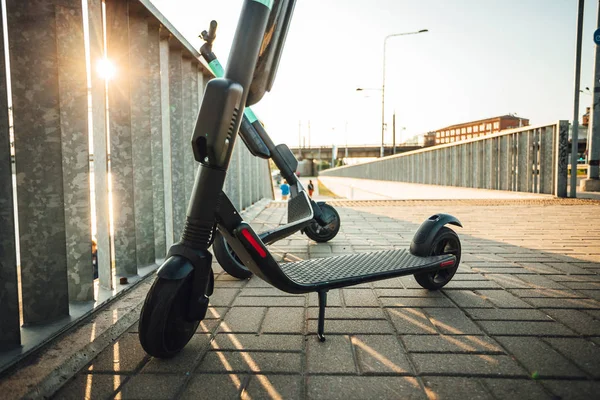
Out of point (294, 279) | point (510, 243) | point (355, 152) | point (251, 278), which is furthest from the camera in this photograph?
point (355, 152)

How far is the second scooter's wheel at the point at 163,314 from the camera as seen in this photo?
4.32 ft

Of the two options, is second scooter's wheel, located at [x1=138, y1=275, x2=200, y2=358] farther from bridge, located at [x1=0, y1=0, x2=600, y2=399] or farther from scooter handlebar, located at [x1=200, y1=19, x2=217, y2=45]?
scooter handlebar, located at [x1=200, y1=19, x2=217, y2=45]

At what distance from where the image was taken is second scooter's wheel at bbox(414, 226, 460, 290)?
2215 millimetres

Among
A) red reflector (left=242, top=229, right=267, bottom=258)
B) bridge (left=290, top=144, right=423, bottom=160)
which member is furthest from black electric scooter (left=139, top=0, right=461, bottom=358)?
bridge (left=290, top=144, right=423, bottom=160)

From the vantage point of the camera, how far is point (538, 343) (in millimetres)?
1545

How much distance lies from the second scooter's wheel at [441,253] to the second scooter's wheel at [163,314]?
139 cm

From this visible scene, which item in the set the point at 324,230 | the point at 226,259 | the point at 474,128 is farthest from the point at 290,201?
the point at 474,128

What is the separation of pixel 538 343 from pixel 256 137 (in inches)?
99.2

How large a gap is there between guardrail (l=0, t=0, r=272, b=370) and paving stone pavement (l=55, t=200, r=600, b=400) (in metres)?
0.37

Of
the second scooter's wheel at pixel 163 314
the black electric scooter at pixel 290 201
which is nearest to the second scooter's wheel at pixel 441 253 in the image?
the black electric scooter at pixel 290 201

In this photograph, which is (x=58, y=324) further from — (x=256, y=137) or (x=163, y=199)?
(x=256, y=137)

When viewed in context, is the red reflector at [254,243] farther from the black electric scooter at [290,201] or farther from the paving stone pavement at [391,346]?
the black electric scooter at [290,201]

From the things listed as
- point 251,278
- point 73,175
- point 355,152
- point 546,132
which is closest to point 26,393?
point 73,175

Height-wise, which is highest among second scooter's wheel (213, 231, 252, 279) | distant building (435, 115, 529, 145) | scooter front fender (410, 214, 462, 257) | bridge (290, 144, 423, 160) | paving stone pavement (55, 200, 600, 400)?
distant building (435, 115, 529, 145)
